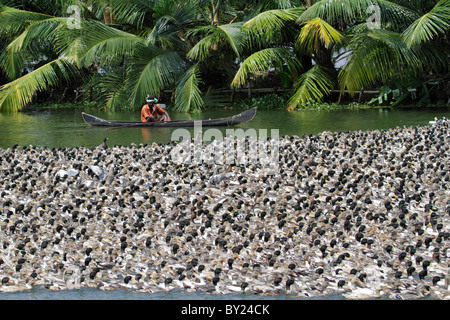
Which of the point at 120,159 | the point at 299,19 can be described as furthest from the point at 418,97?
the point at 120,159

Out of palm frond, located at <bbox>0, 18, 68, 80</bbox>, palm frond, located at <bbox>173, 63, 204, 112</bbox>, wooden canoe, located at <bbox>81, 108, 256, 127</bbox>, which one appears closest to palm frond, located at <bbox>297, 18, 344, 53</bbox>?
palm frond, located at <bbox>173, 63, 204, 112</bbox>

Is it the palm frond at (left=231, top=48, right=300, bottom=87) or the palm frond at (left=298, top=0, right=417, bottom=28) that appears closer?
the palm frond at (left=298, top=0, right=417, bottom=28)

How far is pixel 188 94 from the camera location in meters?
17.2

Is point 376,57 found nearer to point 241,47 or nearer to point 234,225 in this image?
point 241,47

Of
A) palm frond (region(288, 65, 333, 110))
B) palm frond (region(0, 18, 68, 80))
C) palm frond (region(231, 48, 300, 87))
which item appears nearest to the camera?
palm frond (region(231, 48, 300, 87))

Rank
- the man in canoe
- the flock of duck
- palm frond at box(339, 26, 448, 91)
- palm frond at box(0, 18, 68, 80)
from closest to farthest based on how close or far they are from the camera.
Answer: the flock of duck
the man in canoe
palm frond at box(339, 26, 448, 91)
palm frond at box(0, 18, 68, 80)

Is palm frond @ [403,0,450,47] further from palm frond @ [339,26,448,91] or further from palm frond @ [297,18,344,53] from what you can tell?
palm frond @ [297,18,344,53]

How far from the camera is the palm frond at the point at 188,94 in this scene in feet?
56.1

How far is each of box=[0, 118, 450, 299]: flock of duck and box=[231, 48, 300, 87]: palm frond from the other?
820cm

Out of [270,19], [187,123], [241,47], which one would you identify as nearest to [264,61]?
[241,47]

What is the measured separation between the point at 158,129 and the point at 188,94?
12.8 feet

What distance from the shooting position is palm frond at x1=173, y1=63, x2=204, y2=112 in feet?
56.1

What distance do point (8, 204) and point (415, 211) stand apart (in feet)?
14.3
